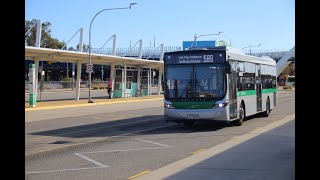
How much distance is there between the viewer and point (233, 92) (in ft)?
54.1

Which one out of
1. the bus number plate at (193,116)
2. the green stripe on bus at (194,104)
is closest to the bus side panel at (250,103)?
the green stripe on bus at (194,104)

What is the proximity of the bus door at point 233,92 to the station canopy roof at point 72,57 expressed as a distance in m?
16.3

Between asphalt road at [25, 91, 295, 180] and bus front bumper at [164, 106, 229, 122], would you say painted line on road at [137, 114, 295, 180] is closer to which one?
asphalt road at [25, 91, 295, 180]

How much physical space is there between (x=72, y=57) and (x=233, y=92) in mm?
22274

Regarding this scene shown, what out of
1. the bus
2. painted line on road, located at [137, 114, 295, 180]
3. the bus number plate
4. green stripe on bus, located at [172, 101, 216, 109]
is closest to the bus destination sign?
the bus

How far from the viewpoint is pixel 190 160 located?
9336mm

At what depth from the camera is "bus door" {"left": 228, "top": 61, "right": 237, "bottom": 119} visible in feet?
52.9

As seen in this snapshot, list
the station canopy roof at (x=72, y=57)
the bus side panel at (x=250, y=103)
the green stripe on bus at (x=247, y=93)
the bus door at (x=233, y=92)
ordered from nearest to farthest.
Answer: the bus door at (x=233, y=92) → the green stripe on bus at (x=247, y=93) → the bus side panel at (x=250, y=103) → the station canopy roof at (x=72, y=57)

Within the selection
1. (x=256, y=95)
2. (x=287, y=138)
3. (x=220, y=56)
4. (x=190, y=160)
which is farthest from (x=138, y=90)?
(x=190, y=160)

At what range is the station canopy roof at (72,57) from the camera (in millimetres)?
30728

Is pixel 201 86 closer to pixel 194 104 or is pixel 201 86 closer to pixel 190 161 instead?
pixel 194 104

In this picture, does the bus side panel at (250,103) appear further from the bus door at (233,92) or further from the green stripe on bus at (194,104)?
the green stripe on bus at (194,104)

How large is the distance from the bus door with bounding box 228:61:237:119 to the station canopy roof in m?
16.3
